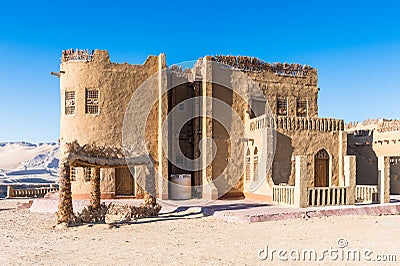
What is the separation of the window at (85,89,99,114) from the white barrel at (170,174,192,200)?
5705 mm

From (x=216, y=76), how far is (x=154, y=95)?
12.2 ft

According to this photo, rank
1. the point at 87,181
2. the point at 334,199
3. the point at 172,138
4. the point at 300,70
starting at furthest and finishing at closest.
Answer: the point at 300,70, the point at 172,138, the point at 87,181, the point at 334,199

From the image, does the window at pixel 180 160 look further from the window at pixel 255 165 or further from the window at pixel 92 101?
the window at pixel 92 101

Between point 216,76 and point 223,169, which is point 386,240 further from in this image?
point 216,76

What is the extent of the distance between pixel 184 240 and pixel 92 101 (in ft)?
38.6

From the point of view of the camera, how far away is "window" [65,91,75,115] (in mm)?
22141

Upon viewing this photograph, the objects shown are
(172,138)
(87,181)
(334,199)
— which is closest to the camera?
(334,199)

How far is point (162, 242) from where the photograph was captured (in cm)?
1250

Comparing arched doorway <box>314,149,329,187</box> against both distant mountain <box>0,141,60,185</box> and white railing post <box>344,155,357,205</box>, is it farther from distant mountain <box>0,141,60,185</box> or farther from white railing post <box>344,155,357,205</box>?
distant mountain <box>0,141,60,185</box>

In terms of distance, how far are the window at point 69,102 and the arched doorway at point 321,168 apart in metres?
13.8

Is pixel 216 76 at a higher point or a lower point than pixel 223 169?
higher

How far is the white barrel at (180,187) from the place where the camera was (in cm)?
2280

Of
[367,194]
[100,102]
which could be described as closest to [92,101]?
[100,102]

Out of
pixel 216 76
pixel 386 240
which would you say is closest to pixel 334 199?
pixel 386 240
